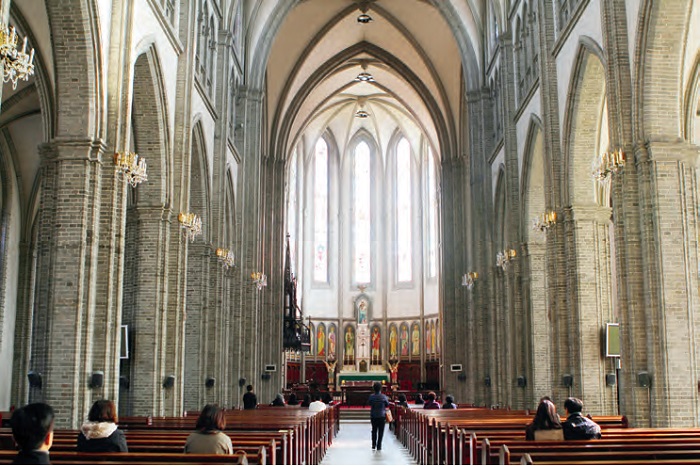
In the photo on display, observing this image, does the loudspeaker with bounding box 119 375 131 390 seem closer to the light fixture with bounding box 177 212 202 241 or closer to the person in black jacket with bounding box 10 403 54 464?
the light fixture with bounding box 177 212 202 241

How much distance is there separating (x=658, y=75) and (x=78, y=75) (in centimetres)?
1027

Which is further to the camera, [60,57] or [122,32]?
[122,32]

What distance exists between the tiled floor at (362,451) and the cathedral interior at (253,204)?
4.04m

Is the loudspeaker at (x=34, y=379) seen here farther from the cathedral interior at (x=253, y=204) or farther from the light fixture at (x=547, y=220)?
the light fixture at (x=547, y=220)

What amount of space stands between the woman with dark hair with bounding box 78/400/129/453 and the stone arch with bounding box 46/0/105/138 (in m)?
7.59

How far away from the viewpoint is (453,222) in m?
37.9

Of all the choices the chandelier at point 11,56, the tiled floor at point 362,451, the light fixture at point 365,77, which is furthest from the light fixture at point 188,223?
the light fixture at point 365,77

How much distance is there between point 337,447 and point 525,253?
8.10m

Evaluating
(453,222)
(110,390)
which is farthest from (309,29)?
(110,390)

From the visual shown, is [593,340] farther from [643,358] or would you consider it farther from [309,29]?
[309,29]

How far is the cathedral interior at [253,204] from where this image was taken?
13.7 meters

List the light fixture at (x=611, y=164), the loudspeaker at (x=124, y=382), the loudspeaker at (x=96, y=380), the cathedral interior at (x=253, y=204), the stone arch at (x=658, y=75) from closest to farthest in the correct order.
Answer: the loudspeaker at (x=96, y=380) < the cathedral interior at (x=253, y=204) < the stone arch at (x=658, y=75) < the light fixture at (x=611, y=164) < the loudspeaker at (x=124, y=382)

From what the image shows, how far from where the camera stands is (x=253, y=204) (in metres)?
30.6

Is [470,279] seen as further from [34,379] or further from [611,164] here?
[34,379]
